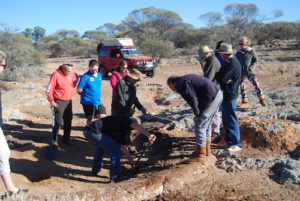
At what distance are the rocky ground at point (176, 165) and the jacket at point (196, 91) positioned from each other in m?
0.85

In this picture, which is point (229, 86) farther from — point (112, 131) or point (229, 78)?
point (112, 131)

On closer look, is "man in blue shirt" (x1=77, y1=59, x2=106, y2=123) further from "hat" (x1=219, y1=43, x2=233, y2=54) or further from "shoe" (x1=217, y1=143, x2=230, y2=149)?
"hat" (x1=219, y1=43, x2=233, y2=54)

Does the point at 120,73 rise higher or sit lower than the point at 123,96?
higher

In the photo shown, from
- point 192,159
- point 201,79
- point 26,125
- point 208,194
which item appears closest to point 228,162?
point 192,159

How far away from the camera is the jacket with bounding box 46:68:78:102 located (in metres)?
5.28

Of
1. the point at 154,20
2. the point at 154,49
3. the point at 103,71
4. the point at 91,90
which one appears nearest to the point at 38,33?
the point at 154,20

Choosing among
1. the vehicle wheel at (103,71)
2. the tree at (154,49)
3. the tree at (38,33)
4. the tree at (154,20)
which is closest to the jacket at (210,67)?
the vehicle wheel at (103,71)

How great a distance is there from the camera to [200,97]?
4.14 m

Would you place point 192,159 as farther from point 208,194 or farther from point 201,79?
point 201,79

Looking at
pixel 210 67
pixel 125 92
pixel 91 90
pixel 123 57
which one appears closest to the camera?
pixel 210 67

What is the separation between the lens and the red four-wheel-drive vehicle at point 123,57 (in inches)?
659

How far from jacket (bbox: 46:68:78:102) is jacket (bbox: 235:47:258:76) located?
3.36m

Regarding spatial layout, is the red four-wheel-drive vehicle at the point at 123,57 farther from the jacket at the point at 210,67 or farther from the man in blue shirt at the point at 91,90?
the jacket at the point at 210,67

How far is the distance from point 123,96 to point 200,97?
4.12 feet
